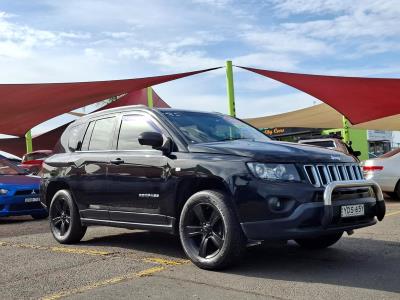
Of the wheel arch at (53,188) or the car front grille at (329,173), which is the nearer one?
the car front grille at (329,173)

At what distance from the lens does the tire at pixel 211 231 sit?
16.4 ft

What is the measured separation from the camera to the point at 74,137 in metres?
7.56

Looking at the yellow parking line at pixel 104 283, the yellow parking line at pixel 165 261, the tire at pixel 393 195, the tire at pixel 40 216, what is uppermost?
the yellow parking line at pixel 104 283

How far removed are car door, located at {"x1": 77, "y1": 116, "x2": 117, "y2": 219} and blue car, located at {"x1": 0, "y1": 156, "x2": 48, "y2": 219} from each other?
3.86 meters

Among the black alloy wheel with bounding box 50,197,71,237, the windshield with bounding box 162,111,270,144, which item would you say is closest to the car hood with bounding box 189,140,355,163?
the windshield with bounding box 162,111,270,144

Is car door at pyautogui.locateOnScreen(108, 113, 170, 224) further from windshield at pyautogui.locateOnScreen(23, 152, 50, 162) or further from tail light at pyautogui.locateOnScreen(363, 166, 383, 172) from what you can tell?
windshield at pyautogui.locateOnScreen(23, 152, 50, 162)

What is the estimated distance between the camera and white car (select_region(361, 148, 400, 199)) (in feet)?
42.0

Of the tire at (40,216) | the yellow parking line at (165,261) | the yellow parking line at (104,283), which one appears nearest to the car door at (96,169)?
the yellow parking line at (165,261)

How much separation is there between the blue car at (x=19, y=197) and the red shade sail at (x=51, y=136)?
1583 centimetres

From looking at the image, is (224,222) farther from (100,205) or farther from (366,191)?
(100,205)

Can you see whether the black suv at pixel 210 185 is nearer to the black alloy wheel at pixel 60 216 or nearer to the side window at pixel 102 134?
the side window at pixel 102 134

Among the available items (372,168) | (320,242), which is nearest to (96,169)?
(320,242)

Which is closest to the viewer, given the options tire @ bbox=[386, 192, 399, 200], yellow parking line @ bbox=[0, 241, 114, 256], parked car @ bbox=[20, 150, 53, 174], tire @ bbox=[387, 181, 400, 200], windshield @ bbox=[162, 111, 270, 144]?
windshield @ bbox=[162, 111, 270, 144]

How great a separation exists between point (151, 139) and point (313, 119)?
19.8 m
